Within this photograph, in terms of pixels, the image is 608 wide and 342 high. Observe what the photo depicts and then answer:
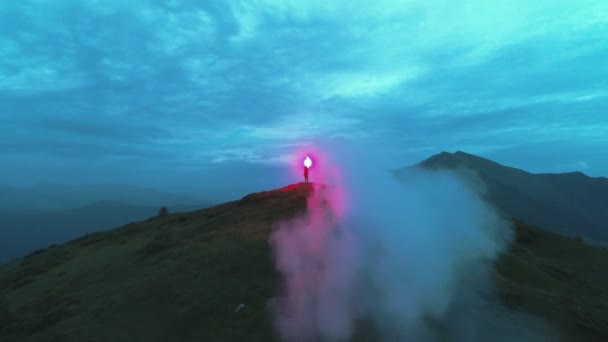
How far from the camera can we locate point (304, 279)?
16.9 metres

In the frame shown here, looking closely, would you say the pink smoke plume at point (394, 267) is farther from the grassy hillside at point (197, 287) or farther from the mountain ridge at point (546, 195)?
the mountain ridge at point (546, 195)

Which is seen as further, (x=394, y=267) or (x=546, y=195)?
(x=546, y=195)

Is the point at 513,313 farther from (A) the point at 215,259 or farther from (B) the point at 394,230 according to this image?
(A) the point at 215,259

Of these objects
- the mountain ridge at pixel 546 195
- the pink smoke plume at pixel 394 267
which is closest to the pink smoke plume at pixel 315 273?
the pink smoke plume at pixel 394 267

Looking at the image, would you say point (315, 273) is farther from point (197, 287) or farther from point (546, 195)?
point (546, 195)

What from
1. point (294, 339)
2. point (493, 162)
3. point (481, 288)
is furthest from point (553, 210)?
point (294, 339)

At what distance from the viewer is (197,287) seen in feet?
54.7

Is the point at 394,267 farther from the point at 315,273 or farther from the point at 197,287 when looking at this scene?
the point at 197,287

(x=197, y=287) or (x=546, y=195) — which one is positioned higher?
(x=197, y=287)

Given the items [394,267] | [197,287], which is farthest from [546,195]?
[197,287]

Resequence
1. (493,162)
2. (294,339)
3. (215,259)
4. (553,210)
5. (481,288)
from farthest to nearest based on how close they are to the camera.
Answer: (493,162)
(553,210)
(215,259)
(481,288)
(294,339)

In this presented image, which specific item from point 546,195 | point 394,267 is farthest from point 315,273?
point 546,195

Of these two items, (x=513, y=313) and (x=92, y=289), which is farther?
(x=92, y=289)

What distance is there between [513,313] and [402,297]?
486 cm
